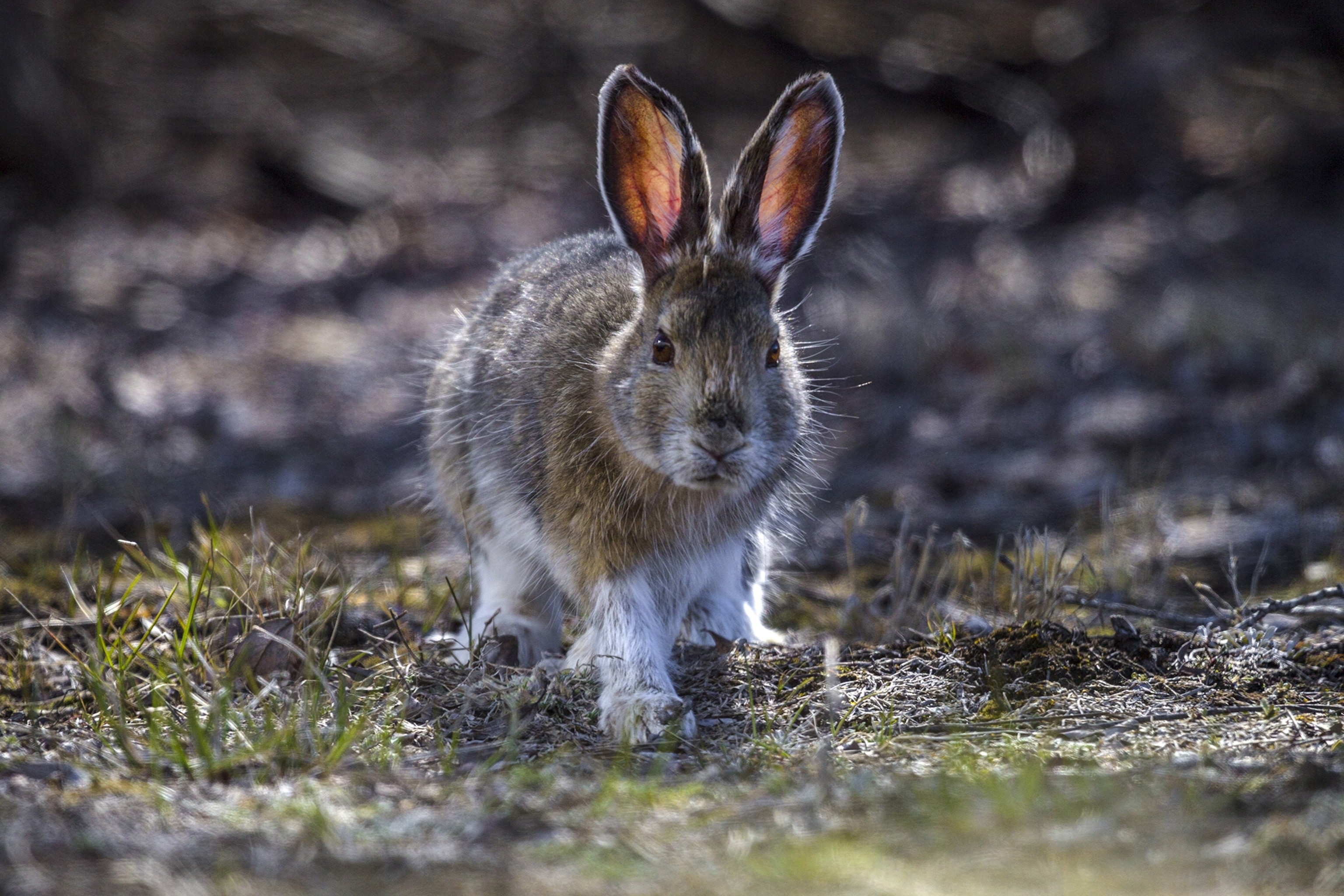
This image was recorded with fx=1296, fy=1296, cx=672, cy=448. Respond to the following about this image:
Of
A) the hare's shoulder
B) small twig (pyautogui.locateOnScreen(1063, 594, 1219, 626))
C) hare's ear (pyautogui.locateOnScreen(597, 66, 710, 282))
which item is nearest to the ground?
small twig (pyautogui.locateOnScreen(1063, 594, 1219, 626))

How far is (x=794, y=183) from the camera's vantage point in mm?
4895

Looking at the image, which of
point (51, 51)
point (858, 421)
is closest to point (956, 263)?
point (858, 421)

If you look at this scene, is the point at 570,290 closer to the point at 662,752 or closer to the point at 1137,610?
the point at 662,752

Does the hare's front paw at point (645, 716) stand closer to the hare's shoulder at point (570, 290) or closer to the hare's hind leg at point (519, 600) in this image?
the hare's hind leg at point (519, 600)

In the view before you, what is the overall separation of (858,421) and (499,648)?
173 inches

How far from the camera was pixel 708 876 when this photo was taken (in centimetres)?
279

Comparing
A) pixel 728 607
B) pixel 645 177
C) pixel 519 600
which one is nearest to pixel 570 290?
pixel 645 177

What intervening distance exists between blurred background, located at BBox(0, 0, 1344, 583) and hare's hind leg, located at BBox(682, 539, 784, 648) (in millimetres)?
1115

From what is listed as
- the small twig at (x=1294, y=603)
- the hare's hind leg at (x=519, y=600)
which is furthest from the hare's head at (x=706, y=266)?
the small twig at (x=1294, y=603)

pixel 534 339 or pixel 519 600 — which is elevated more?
pixel 534 339

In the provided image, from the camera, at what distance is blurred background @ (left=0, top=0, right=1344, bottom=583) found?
25.0ft

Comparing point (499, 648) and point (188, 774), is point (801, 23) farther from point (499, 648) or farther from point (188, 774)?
point (188, 774)

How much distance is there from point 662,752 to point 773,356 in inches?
61.5

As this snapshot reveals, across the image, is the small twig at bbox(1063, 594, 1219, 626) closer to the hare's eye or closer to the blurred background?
the blurred background
